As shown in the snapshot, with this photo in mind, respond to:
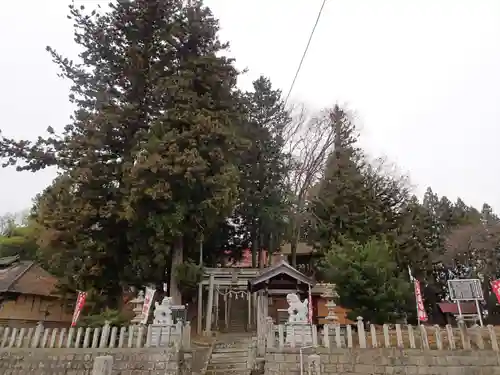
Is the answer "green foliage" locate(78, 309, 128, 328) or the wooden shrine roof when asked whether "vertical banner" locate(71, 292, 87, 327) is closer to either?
"green foliage" locate(78, 309, 128, 328)

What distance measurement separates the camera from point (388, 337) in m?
8.74

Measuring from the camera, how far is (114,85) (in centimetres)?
1686

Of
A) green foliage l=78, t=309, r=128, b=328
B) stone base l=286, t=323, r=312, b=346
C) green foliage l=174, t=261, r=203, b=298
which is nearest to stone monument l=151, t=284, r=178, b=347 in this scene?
green foliage l=78, t=309, r=128, b=328

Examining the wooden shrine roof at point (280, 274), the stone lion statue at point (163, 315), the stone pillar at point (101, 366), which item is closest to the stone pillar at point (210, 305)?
the wooden shrine roof at point (280, 274)

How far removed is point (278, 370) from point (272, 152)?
1355cm

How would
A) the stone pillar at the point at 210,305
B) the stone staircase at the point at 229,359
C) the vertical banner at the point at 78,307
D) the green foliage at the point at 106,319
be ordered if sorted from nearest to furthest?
the stone staircase at the point at 229,359 → the green foliage at the point at 106,319 → the vertical banner at the point at 78,307 → the stone pillar at the point at 210,305

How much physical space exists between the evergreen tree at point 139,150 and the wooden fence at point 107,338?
3.33m

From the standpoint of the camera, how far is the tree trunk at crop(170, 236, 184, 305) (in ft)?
48.3

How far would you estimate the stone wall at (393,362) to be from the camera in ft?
26.9

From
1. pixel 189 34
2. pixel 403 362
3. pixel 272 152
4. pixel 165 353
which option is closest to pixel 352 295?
pixel 403 362

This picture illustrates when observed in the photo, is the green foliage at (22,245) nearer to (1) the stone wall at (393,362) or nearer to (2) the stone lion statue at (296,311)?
(2) the stone lion statue at (296,311)

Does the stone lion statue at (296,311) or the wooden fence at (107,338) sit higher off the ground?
the stone lion statue at (296,311)

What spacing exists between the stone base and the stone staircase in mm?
1799

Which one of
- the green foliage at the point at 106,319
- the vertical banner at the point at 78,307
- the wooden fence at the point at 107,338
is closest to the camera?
the wooden fence at the point at 107,338
